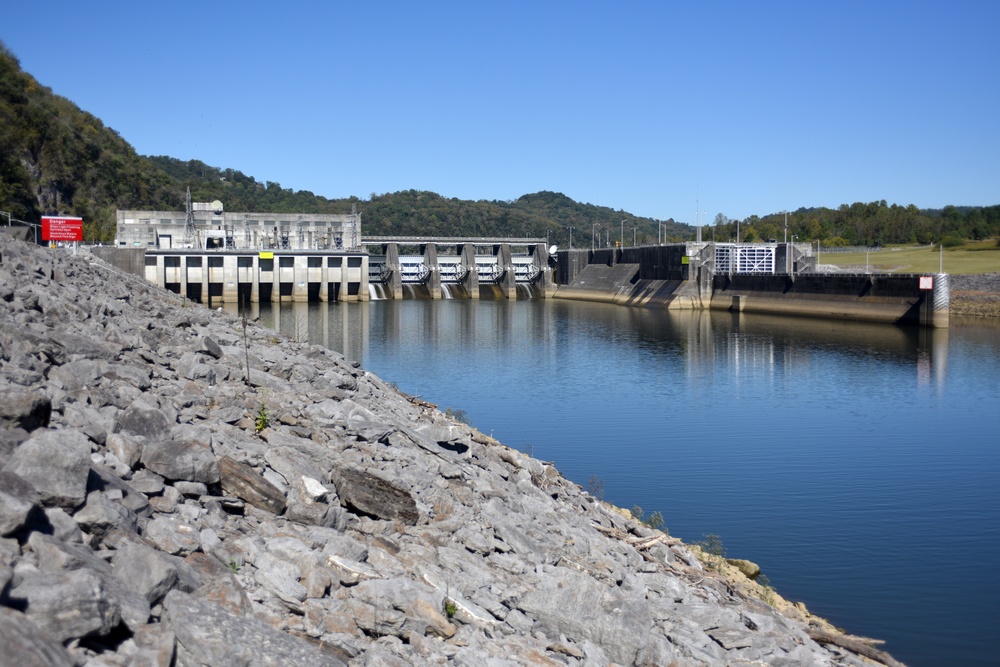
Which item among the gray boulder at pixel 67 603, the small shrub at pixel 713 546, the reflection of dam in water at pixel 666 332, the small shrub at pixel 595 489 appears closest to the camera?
the gray boulder at pixel 67 603

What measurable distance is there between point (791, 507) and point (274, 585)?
12485 millimetres

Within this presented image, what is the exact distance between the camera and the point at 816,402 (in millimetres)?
28953

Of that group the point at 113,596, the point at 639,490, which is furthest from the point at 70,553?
the point at 639,490

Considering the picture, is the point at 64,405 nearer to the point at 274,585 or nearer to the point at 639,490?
the point at 274,585

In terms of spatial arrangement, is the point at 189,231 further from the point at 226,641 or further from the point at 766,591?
the point at 226,641

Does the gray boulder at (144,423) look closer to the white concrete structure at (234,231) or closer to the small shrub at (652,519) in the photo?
the small shrub at (652,519)

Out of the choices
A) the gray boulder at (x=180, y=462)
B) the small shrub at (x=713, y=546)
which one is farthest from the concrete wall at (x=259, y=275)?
the gray boulder at (x=180, y=462)

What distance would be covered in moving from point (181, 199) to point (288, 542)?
342 feet

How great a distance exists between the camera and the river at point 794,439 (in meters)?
13.2

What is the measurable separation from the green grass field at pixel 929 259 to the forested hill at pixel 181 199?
Result: 6.27 meters

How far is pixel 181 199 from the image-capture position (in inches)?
4102

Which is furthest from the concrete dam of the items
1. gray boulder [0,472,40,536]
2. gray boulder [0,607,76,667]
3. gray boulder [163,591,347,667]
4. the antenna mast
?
gray boulder [0,607,76,667]

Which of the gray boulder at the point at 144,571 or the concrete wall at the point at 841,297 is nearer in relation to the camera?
the gray boulder at the point at 144,571

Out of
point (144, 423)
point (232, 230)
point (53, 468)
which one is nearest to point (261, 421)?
point (144, 423)
